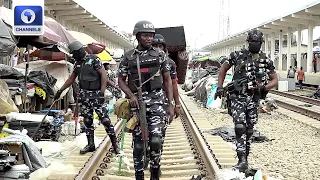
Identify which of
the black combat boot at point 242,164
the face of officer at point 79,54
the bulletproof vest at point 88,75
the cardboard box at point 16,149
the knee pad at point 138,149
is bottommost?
the black combat boot at point 242,164

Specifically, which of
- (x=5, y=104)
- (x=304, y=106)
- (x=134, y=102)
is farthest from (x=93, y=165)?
(x=304, y=106)

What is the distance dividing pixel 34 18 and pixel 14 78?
2.78m

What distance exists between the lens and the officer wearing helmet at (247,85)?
20.9 feet

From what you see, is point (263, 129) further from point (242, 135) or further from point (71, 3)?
point (71, 3)

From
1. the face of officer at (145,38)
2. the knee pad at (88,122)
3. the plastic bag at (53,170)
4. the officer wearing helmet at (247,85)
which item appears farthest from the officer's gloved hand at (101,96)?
the face of officer at (145,38)

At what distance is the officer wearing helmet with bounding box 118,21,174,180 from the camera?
5254 mm

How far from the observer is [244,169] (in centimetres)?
627

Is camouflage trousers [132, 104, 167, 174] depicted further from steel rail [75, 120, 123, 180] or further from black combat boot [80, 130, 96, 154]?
black combat boot [80, 130, 96, 154]

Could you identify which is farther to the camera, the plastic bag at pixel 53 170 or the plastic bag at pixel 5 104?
the plastic bag at pixel 5 104

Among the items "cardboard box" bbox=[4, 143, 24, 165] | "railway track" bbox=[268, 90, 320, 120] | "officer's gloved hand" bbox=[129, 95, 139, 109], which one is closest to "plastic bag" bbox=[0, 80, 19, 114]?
"cardboard box" bbox=[4, 143, 24, 165]

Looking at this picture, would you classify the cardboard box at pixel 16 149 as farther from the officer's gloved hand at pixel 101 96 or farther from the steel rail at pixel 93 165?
the officer's gloved hand at pixel 101 96

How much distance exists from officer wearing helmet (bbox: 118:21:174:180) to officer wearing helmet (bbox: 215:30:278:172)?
1.40 meters

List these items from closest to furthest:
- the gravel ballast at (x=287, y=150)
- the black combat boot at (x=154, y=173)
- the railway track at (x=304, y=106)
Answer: the black combat boot at (x=154, y=173) < the gravel ballast at (x=287, y=150) < the railway track at (x=304, y=106)

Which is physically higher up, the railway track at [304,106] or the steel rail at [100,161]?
the railway track at [304,106]
